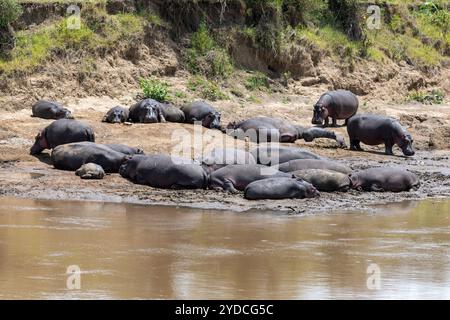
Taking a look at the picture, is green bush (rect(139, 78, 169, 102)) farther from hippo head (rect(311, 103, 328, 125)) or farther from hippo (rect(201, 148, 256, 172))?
hippo (rect(201, 148, 256, 172))

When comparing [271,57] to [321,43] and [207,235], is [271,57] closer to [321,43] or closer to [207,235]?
[321,43]

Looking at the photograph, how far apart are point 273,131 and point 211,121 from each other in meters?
1.37

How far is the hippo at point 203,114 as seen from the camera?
61.4 feet

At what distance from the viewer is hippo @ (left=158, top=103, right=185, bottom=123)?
18.7 meters

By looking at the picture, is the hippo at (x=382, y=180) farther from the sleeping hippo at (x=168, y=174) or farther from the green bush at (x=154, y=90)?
the green bush at (x=154, y=90)

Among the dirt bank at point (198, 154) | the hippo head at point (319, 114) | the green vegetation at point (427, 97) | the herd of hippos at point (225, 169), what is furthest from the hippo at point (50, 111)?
the green vegetation at point (427, 97)

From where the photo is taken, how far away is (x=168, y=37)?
21906mm

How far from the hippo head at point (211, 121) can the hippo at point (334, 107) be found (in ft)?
9.12

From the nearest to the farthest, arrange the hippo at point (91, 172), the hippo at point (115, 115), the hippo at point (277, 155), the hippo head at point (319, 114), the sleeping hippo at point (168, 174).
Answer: the sleeping hippo at point (168, 174) < the hippo at point (91, 172) < the hippo at point (277, 155) < the hippo at point (115, 115) < the hippo head at point (319, 114)

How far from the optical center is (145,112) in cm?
1820

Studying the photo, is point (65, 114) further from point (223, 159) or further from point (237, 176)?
point (237, 176)

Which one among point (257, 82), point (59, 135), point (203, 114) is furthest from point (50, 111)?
point (257, 82)

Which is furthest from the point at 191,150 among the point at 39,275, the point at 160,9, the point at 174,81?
the point at 39,275

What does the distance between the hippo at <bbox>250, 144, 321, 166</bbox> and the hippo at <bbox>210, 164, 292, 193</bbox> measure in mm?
1205
